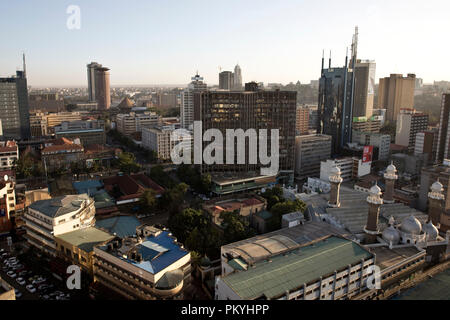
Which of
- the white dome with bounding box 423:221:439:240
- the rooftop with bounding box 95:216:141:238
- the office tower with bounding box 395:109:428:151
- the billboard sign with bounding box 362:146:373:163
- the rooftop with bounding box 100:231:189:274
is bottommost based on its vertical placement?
the rooftop with bounding box 95:216:141:238

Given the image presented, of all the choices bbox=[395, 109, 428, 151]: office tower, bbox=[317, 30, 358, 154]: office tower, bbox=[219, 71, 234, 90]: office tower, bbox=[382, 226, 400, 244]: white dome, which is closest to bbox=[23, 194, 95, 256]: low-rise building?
bbox=[382, 226, 400, 244]: white dome

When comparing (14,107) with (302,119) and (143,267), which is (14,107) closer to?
(302,119)

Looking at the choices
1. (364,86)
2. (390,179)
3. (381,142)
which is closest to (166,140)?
(381,142)

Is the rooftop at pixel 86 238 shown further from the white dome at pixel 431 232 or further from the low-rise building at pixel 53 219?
the white dome at pixel 431 232

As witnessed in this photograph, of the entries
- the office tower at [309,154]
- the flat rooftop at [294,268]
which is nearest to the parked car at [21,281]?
Answer: the flat rooftop at [294,268]

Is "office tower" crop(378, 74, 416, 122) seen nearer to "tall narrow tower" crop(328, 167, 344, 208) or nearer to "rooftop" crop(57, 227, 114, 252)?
"tall narrow tower" crop(328, 167, 344, 208)
